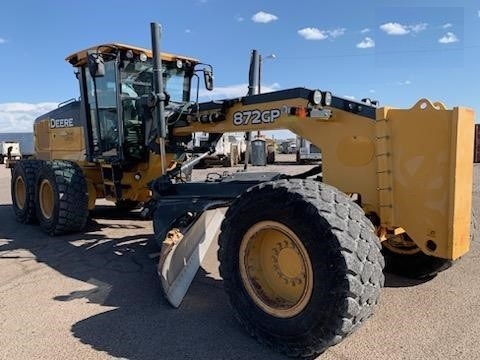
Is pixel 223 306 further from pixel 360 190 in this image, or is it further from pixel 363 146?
pixel 363 146

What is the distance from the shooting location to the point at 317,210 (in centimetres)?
316

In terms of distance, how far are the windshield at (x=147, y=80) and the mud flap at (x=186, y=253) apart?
3.25m

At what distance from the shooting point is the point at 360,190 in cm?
401

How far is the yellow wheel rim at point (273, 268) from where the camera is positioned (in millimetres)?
3432

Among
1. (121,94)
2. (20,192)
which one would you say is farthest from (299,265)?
(20,192)

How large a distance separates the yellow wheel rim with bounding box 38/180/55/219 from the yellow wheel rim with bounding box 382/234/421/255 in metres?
5.33

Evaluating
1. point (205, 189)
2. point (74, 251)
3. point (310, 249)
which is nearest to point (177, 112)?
point (205, 189)

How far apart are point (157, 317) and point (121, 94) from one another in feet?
13.1

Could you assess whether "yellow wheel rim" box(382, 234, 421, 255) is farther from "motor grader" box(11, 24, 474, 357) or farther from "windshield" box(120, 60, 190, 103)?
"windshield" box(120, 60, 190, 103)

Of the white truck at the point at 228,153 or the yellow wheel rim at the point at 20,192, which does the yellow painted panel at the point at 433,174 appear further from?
the white truck at the point at 228,153

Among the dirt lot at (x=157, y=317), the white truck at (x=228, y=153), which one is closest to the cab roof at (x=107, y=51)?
the dirt lot at (x=157, y=317)

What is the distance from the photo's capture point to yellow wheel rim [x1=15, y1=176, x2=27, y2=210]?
8.64m

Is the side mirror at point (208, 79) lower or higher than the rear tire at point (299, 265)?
higher

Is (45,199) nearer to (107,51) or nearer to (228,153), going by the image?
(107,51)
